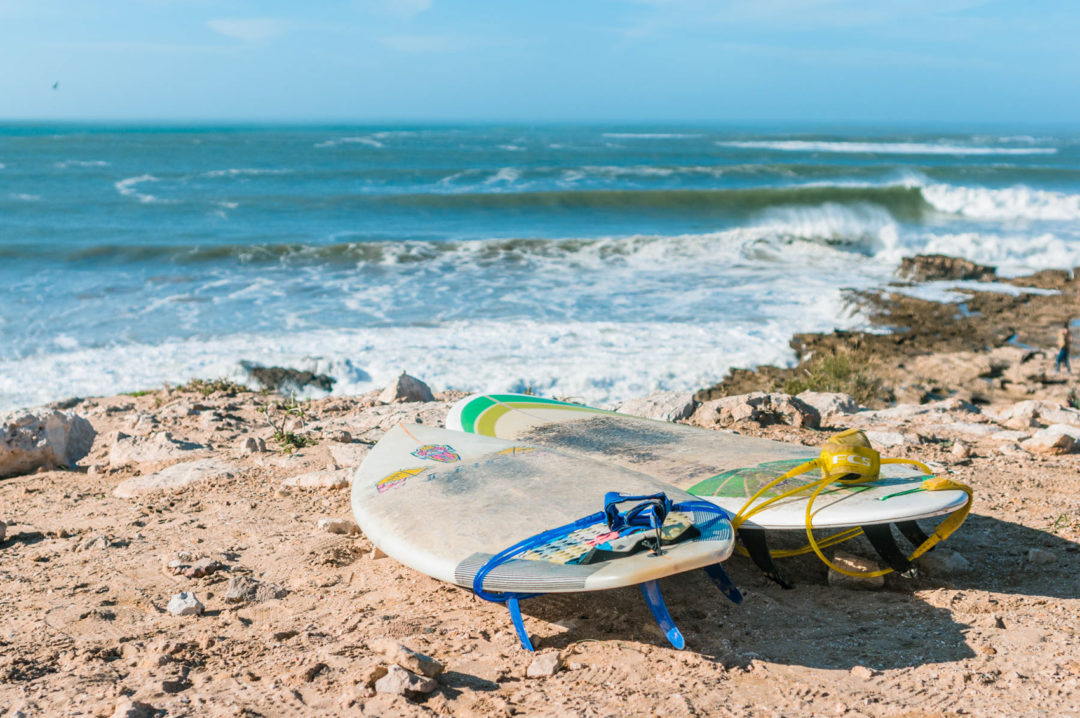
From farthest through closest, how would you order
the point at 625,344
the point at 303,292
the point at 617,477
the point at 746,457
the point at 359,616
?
1. the point at 303,292
2. the point at 625,344
3. the point at 746,457
4. the point at 617,477
5. the point at 359,616

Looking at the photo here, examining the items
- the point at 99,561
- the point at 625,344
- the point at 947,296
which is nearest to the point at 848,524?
the point at 99,561

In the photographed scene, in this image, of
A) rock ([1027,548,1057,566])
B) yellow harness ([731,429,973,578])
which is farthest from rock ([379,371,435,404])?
rock ([1027,548,1057,566])

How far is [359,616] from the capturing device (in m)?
2.99

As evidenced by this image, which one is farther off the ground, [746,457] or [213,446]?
[746,457]

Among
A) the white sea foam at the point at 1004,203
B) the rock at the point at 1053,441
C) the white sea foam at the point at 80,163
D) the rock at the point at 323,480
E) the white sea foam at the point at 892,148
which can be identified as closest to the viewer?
the rock at the point at 323,480

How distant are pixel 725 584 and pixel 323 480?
7.25 ft

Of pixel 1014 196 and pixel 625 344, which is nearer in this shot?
pixel 625 344

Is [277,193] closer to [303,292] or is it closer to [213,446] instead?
[303,292]

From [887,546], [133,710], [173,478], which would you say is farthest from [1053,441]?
[173,478]

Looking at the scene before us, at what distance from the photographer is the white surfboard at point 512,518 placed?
2652 millimetres

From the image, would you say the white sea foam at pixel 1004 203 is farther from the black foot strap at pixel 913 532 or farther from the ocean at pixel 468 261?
the black foot strap at pixel 913 532

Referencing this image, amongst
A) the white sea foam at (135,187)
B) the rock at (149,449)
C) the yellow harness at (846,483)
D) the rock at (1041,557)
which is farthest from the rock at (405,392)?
the white sea foam at (135,187)

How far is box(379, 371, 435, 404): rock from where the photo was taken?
6.16m

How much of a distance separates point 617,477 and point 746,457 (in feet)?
2.23
